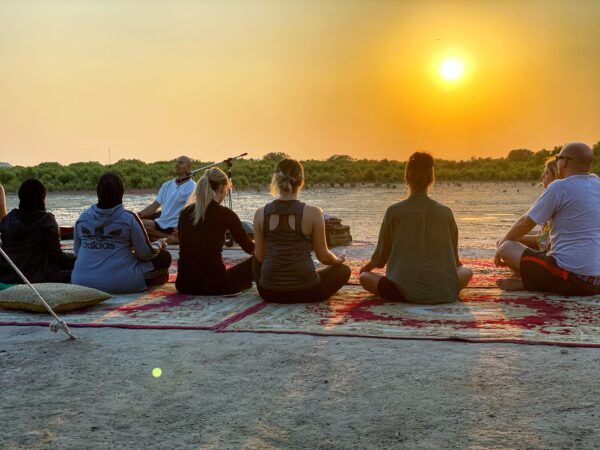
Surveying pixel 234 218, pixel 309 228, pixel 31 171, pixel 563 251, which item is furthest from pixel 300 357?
pixel 31 171

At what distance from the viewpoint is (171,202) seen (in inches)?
430

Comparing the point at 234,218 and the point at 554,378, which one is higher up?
the point at 234,218

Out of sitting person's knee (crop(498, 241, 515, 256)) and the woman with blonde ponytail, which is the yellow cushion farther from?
sitting person's knee (crop(498, 241, 515, 256))

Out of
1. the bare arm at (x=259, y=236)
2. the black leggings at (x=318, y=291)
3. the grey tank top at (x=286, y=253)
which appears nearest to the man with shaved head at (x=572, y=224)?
the black leggings at (x=318, y=291)

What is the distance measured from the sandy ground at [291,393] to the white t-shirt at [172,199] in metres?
5.46

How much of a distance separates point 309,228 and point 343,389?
92.3 inches

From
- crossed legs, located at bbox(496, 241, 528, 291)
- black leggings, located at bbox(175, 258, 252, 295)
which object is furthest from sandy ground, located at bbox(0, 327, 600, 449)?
Answer: crossed legs, located at bbox(496, 241, 528, 291)

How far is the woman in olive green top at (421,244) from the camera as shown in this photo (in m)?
6.27

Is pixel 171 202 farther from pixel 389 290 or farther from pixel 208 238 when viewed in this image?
pixel 389 290

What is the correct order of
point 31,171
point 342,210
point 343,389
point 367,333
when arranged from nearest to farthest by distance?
point 343,389 → point 367,333 → point 342,210 → point 31,171

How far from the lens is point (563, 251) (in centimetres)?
670

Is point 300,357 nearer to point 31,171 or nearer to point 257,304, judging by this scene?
point 257,304

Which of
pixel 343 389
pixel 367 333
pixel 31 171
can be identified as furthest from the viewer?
pixel 31 171

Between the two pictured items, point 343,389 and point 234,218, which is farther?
point 234,218
